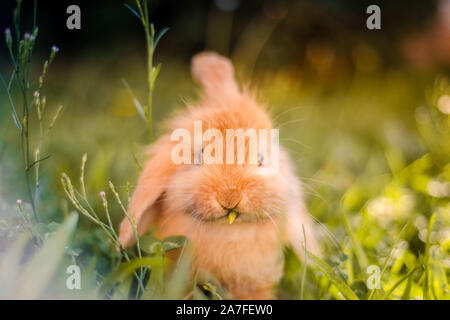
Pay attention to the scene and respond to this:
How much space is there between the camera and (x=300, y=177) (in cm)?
96

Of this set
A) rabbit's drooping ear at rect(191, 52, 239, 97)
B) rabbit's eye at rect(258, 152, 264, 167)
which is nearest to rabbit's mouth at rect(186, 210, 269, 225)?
rabbit's eye at rect(258, 152, 264, 167)

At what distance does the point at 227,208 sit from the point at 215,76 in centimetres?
36

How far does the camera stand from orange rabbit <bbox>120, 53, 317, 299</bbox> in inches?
30.1

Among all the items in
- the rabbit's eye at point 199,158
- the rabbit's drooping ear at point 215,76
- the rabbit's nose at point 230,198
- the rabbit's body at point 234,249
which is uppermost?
the rabbit's drooping ear at point 215,76

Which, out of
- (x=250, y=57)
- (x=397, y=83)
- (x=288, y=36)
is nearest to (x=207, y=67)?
(x=250, y=57)

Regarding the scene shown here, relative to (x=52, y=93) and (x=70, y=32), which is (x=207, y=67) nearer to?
(x=70, y=32)

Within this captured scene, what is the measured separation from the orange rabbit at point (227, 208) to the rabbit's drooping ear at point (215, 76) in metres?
0.05

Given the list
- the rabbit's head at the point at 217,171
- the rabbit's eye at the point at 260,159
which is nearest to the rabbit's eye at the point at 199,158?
the rabbit's head at the point at 217,171

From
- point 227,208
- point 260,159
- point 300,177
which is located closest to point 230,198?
point 227,208

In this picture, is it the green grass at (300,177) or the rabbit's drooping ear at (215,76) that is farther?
the rabbit's drooping ear at (215,76)

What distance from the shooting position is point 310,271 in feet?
3.14

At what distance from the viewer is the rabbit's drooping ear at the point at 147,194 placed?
0.82m

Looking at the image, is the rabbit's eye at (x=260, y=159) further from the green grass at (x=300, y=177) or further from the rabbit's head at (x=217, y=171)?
the green grass at (x=300, y=177)

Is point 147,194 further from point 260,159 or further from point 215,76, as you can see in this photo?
point 215,76
